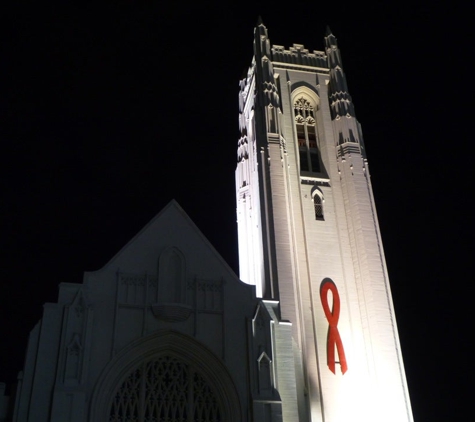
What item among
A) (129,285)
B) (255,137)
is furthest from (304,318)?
(255,137)

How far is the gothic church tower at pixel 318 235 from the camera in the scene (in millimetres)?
31188

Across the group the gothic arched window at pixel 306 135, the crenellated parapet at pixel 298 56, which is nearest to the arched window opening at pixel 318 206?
the gothic arched window at pixel 306 135

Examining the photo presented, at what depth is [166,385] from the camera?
26.0m

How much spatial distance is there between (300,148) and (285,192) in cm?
481

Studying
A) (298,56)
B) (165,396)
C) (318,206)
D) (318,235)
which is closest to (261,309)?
(165,396)

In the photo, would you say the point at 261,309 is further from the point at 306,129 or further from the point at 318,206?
the point at 306,129

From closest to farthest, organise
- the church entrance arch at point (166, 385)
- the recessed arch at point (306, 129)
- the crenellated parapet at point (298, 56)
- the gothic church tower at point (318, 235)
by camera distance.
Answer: the church entrance arch at point (166, 385)
the gothic church tower at point (318, 235)
the recessed arch at point (306, 129)
the crenellated parapet at point (298, 56)

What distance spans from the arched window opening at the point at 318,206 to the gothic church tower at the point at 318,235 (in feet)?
0.20

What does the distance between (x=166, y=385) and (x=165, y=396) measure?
504 millimetres

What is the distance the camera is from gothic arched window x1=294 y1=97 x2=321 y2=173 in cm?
3910

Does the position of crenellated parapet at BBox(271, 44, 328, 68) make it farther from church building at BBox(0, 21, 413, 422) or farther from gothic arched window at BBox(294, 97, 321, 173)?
gothic arched window at BBox(294, 97, 321, 173)

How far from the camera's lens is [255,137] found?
131 feet

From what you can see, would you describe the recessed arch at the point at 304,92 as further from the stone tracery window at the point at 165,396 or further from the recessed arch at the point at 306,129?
the stone tracery window at the point at 165,396

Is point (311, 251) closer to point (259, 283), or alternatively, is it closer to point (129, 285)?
point (259, 283)
